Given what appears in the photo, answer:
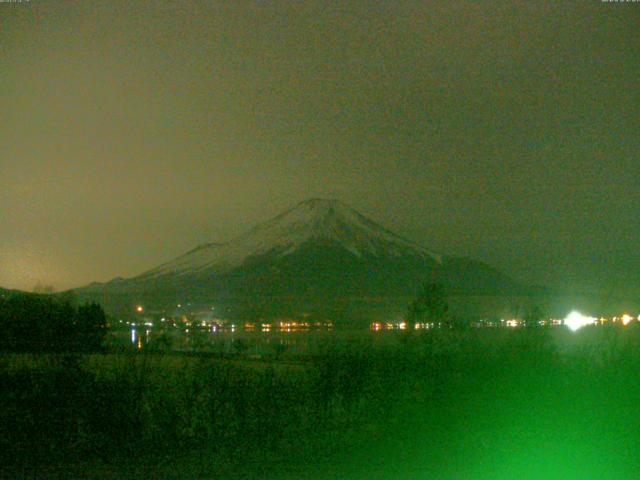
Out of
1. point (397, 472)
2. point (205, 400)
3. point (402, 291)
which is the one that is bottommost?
point (397, 472)

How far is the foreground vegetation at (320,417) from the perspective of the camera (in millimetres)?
11172

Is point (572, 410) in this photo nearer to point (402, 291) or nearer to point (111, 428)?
point (111, 428)

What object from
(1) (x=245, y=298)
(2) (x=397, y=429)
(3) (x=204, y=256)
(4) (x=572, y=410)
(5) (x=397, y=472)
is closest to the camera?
(5) (x=397, y=472)

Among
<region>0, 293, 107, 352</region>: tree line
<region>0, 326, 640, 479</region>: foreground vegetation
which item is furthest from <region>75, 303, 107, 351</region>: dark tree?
<region>0, 326, 640, 479</region>: foreground vegetation

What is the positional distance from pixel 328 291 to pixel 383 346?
79.9 meters

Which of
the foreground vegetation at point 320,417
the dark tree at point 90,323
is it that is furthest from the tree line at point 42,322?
the foreground vegetation at point 320,417

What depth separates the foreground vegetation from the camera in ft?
36.7

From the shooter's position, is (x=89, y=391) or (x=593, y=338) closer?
(x=89, y=391)

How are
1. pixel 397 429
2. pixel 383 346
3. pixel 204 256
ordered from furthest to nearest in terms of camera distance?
pixel 204 256 < pixel 383 346 < pixel 397 429

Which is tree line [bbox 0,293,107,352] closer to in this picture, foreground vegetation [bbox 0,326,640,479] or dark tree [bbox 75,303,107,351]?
dark tree [bbox 75,303,107,351]

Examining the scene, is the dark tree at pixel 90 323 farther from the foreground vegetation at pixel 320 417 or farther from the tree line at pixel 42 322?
the foreground vegetation at pixel 320 417

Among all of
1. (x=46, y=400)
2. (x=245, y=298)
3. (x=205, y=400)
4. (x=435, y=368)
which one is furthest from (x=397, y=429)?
(x=245, y=298)

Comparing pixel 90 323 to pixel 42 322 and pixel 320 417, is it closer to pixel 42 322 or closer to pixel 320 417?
pixel 42 322

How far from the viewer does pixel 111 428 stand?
38.6 feet
